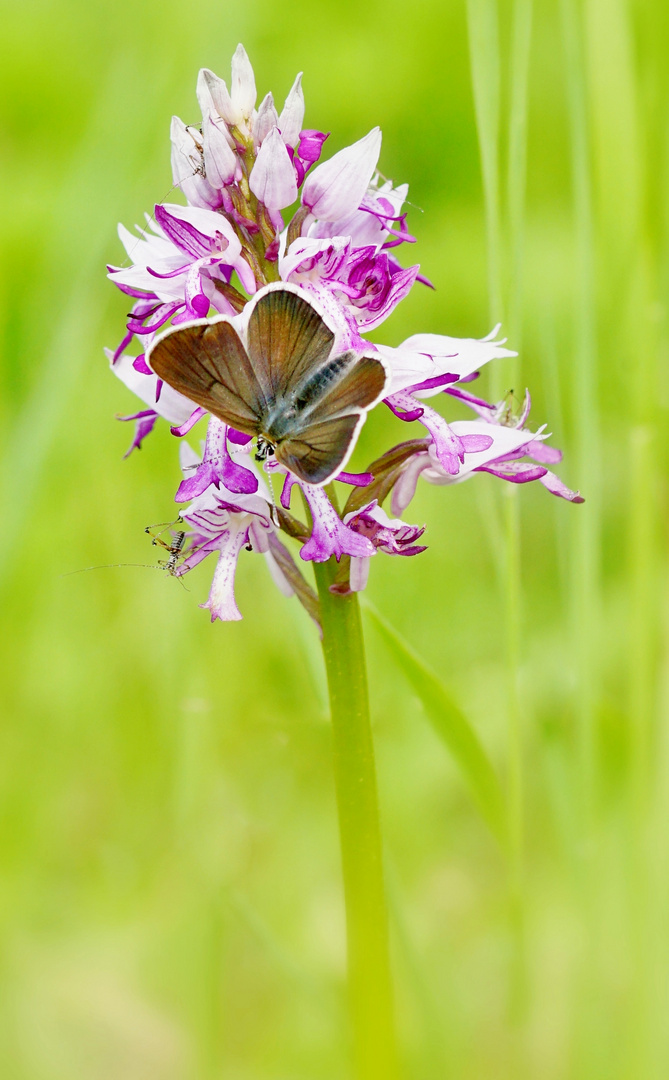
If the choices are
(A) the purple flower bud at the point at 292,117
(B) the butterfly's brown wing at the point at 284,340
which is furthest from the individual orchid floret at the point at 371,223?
(B) the butterfly's brown wing at the point at 284,340

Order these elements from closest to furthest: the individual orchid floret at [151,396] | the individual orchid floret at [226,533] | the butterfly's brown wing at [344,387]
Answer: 1. the butterfly's brown wing at [344,387]
2. the individual orchid floret at [226,533]
3. the individual orchid floret at [151,396]

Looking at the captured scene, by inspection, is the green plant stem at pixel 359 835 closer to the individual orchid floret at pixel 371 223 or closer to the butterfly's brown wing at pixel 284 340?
the butterfly's brown wing at pixel 284 340

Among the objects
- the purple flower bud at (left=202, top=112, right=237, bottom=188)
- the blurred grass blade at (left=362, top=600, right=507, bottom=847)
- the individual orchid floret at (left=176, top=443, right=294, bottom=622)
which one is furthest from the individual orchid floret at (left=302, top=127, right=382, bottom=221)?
the blurred grass blade at (left=362, top=600, right=507, bottom=847)

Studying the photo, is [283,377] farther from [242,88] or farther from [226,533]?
[242,88]

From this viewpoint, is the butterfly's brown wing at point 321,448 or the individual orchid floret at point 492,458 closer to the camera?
the butterfly's brown wing at point 321,448

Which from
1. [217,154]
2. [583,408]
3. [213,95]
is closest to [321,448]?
[217,154]

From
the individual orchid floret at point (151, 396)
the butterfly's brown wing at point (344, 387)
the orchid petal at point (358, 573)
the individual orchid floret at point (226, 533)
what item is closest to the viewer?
the butterfly's brown wing at point (344, 387)
